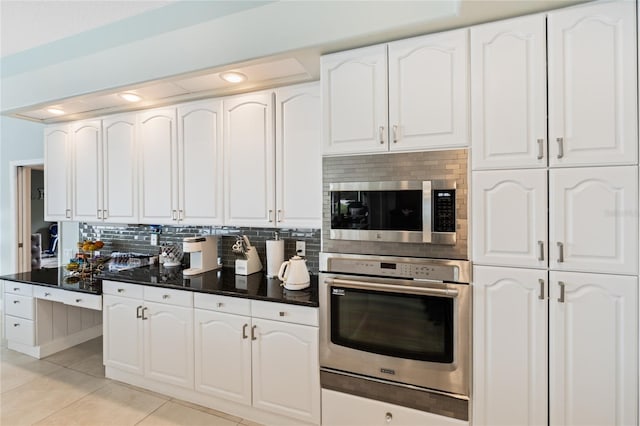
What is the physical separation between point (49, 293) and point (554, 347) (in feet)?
12.7

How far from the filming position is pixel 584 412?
1603mm

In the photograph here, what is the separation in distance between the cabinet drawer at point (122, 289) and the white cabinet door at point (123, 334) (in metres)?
0.03

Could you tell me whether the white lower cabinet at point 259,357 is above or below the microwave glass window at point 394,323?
below

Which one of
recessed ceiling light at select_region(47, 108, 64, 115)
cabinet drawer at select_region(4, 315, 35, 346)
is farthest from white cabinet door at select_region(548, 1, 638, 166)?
cabinet drawer at select_region(4, 315, 35, 346)

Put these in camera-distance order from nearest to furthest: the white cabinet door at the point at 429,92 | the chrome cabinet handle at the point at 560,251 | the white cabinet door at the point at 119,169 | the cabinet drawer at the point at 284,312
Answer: the chrome cabinet handle at the point at 560,251 < the white cabinet door at the point at 429,92 < the cabinet drawer at the point at 284,312 < the white cabinet door at the point at 119,169

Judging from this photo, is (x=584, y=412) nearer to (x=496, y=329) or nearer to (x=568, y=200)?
(x=496, y=329)

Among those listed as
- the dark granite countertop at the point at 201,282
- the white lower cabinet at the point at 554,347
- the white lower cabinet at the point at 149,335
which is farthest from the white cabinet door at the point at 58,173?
the white lower cabinet at the point at 554,347

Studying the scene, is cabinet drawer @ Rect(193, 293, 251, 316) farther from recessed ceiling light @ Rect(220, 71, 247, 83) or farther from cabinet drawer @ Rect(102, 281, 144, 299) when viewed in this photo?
recessed ceiling light @ Rect(220, 71, 247, 83)

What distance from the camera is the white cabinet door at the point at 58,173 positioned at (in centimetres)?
350

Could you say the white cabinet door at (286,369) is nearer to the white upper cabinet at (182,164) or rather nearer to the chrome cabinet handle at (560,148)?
the white upper cabinet at (182,164)

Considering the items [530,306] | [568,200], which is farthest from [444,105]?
[530,306]

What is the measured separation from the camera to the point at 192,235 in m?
3.32

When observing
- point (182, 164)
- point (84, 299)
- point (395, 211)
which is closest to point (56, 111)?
point (182, 164)

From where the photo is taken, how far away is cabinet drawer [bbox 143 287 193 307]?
8.07 ft
